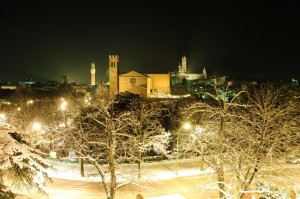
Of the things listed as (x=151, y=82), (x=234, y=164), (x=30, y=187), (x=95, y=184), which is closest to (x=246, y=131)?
(x=234, y=164)

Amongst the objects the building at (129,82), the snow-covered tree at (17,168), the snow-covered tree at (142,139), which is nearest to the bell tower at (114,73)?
the building at (129,82)

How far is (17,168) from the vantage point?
6789 mm

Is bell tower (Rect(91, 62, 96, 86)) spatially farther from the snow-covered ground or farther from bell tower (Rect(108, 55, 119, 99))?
the snow-covered ground

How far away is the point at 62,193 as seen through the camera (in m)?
18.1

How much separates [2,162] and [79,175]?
15.6 metres

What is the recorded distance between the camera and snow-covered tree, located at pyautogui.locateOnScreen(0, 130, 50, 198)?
6527mm

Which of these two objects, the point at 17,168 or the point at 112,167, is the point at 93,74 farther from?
the point at 17,168

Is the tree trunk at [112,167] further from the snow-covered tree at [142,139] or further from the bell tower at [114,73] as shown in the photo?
the bell tower at [114,73]

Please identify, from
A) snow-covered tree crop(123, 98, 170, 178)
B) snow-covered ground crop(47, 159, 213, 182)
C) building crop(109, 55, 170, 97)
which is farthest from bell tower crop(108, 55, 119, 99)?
snow-covered ground crop(47, 159, 213, 182)

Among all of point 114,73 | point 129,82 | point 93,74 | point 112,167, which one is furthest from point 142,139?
point 93,74

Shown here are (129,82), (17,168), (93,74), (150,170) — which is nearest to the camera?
(17,168)

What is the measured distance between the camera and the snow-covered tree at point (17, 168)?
6527 millimetres

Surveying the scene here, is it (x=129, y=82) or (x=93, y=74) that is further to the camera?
(x=93, y=74)

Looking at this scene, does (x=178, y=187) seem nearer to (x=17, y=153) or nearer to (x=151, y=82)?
(x=17, y=153)
